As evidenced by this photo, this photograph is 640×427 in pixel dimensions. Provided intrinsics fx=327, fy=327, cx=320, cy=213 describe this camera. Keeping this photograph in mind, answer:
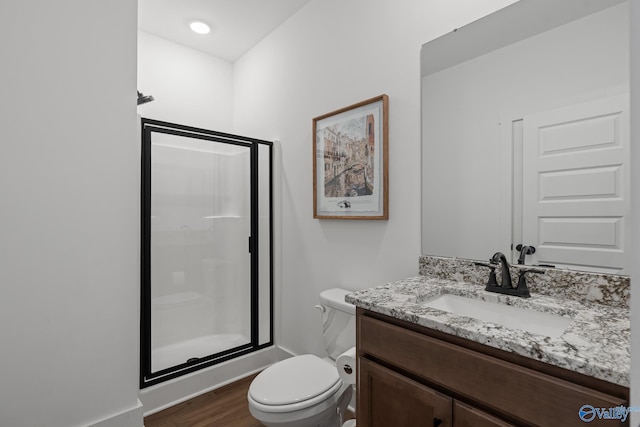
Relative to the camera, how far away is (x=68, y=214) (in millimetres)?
1531

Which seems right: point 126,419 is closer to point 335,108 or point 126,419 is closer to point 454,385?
point 454,385

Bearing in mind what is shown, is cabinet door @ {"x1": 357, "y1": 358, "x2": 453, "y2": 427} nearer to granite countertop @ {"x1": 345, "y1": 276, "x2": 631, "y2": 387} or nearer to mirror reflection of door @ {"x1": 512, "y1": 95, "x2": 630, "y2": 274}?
granite countertop @ {"x1": 345, "y1": 276, "x2": 631, "y2": 387}

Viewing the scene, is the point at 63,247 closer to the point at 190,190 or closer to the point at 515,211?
the point at 190,190

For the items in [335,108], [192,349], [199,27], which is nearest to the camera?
[335,108]

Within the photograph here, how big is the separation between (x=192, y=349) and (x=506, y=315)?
1.93m

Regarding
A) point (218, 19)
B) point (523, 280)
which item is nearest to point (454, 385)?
point (523, 280)

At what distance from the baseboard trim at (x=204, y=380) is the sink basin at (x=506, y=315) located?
4.84 feet

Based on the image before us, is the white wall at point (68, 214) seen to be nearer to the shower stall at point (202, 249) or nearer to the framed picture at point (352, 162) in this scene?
the shower stall at point (202, 249)

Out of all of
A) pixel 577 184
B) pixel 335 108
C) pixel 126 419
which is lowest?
pixel 126 419

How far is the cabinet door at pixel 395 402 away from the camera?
3.24ft

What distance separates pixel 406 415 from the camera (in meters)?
1.07

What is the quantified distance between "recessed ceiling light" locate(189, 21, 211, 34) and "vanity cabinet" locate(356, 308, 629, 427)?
2.39 meters

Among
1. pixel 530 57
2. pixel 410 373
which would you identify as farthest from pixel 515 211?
pixel 410 373

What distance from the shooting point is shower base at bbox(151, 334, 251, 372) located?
6.72 ft
